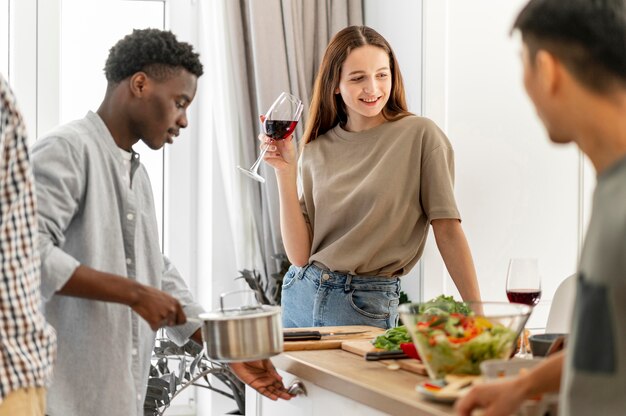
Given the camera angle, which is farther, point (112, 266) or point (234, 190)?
point (234, 190)

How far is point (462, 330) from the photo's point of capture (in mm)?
1574

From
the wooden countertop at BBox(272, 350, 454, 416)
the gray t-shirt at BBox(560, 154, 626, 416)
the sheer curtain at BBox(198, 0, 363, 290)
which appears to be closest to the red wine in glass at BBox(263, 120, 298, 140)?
the wooden countertop at BBox(272, 350, 454, 416)

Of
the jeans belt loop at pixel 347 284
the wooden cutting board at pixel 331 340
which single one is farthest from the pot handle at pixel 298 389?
the jeans belt loop at pixel 347 284

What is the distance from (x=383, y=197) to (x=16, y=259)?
1400mm

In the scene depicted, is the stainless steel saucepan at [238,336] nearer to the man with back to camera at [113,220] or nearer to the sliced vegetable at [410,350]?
the man with back to camera at [113,220]

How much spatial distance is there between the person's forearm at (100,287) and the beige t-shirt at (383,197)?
3.45 feet

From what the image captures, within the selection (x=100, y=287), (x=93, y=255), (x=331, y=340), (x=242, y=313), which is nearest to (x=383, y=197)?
(x=331, y=340)

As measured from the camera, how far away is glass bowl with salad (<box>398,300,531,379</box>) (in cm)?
156

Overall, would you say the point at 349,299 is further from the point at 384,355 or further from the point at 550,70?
the point at 550,70

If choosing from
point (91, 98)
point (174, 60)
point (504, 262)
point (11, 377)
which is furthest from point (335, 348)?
point (91, 98)

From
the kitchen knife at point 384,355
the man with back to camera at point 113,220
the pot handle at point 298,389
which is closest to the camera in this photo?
the man with back to camera at point 113,220

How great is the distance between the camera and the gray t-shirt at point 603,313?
3.43 ft

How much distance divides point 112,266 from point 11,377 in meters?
0.45

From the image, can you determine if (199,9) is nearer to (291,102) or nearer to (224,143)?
(224,143)
